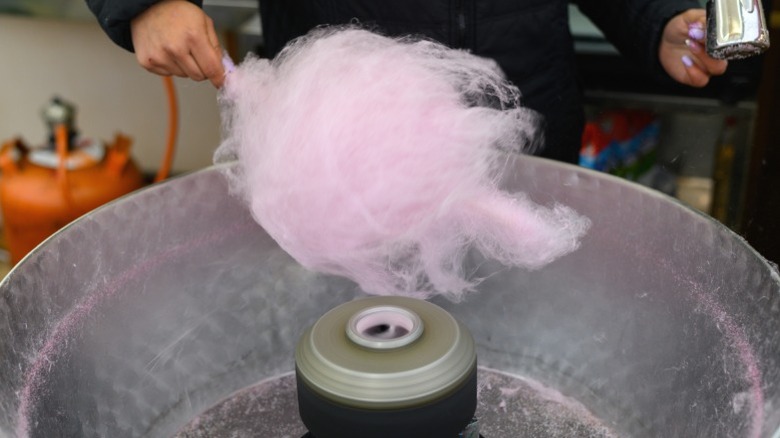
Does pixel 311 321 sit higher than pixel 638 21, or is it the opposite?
pixel 638 21

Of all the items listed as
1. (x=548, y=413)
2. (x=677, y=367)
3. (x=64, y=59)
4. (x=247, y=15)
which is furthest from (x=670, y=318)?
(x=64, y=59)

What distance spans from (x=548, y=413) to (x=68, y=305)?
48cm

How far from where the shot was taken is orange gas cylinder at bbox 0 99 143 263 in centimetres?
185

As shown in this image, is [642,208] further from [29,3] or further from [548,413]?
[29,3]

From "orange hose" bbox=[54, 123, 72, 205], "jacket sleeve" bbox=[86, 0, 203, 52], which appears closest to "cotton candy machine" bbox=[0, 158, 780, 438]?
"jacket sleeve" bbox=[86, 0, 203, 52]

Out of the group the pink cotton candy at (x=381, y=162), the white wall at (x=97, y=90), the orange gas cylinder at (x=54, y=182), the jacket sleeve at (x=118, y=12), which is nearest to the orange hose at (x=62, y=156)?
the orange gas cylinder at (x=54, y=182)

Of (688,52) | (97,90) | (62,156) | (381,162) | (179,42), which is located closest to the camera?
(381,162)

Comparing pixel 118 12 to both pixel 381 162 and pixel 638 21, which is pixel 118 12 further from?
pixel 638 21

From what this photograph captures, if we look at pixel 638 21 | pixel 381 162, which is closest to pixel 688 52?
pixel 638 21

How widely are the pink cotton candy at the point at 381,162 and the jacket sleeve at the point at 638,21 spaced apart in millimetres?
306

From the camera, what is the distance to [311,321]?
0.89 meters

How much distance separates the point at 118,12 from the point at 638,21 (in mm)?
642

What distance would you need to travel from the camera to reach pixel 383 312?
0.68 metres

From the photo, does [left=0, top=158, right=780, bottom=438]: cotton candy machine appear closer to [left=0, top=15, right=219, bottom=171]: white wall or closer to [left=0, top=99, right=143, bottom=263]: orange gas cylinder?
[left=0, top=99, right=143, bottom=263]: orange gas cylinder
